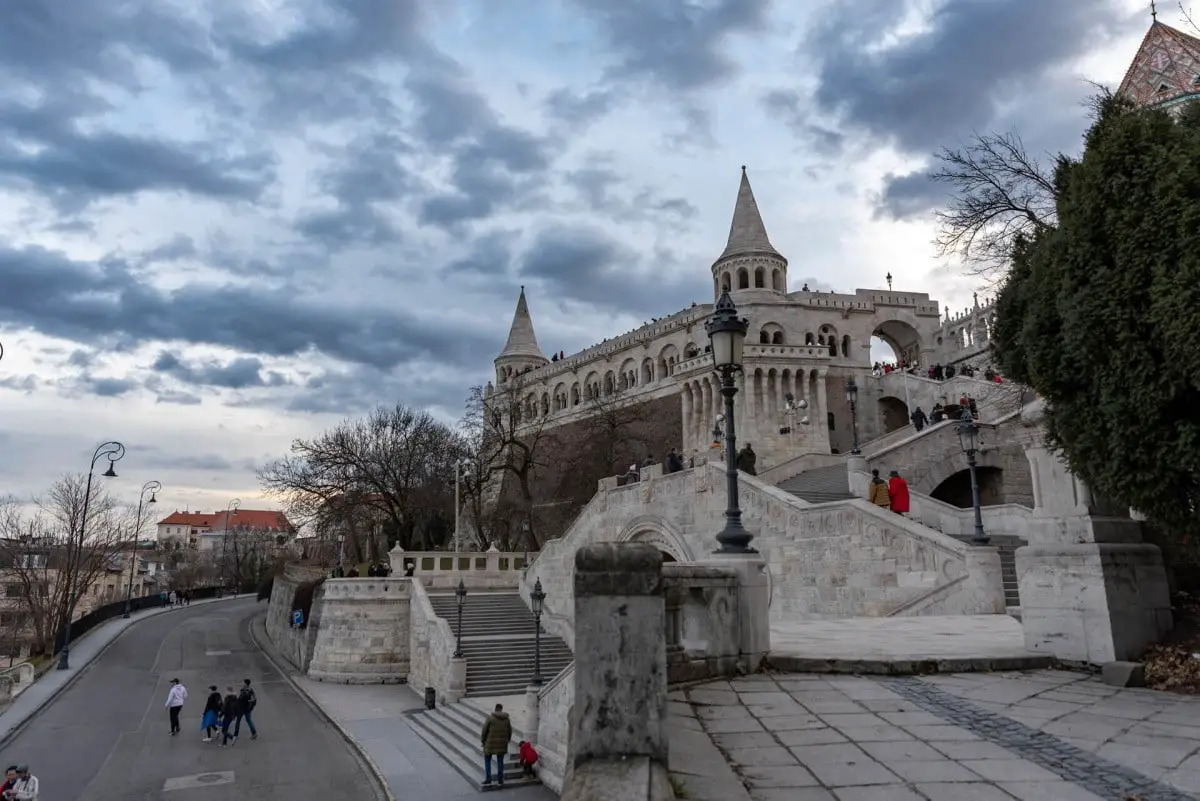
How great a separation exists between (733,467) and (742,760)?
362 cm

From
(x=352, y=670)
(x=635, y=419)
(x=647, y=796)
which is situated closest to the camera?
(x=647, y=796)

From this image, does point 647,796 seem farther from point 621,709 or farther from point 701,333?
point 701,333

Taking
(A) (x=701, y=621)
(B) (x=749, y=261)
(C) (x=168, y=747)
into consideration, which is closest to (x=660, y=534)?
(C) (x=168, y=747)

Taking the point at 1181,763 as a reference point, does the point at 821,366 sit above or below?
above

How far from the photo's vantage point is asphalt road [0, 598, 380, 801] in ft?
50.0

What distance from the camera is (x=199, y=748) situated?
18516mm

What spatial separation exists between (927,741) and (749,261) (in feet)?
142

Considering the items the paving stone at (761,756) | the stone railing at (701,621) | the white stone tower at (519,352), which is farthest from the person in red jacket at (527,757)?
the white stone tower at (519,352)

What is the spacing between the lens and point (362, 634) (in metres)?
Answer: 27.4

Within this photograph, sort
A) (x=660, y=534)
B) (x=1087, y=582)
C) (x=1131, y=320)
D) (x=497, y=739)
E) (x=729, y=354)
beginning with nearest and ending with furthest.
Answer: (x=1131, y=320) < (x=1087, y=582) < (x=729, y=354) < (x=497, y=739) < (x=660, y=534)

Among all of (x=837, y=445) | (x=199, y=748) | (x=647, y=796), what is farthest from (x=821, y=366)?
(x=647, y=796)

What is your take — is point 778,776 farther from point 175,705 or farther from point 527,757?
point 175,705

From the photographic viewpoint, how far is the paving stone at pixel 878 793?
3.42 m

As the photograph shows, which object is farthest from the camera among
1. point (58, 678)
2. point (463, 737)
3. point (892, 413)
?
point (892, 413)
